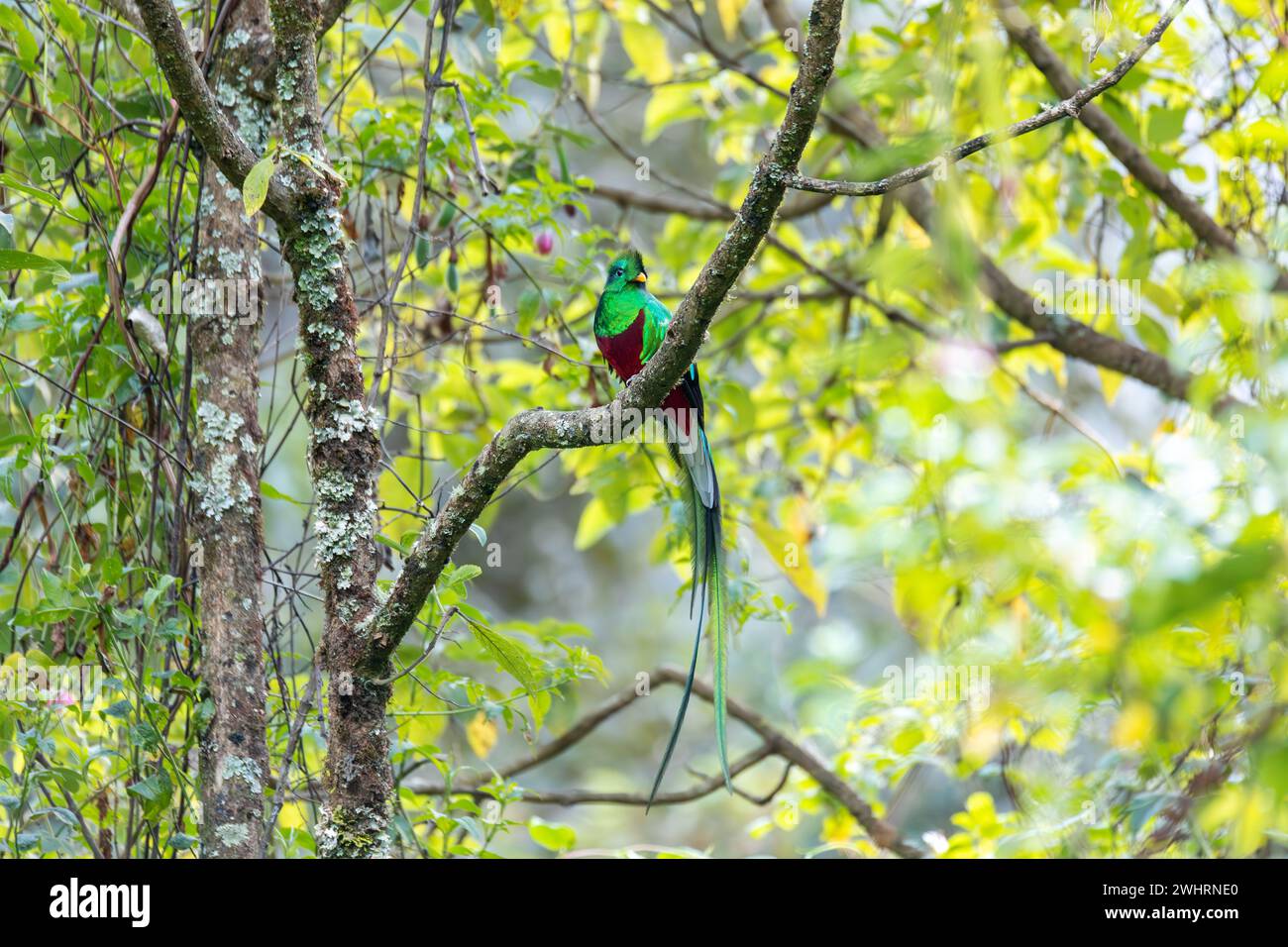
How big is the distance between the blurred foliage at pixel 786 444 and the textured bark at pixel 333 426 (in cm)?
17

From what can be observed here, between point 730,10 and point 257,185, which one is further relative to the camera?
point 730,10

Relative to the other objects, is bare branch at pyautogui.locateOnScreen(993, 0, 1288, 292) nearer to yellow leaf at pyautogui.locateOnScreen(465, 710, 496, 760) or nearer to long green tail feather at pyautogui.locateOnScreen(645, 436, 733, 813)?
long green tail feather at pyautogui.locateOnScreen(645, 436, 733, 813)

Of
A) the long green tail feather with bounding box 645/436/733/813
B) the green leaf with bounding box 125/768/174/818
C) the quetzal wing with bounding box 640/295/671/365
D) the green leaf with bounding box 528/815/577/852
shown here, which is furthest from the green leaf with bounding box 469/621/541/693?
the quetzal wing with bounding box 640/295/671/365

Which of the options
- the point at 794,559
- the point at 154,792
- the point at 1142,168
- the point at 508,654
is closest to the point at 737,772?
the point at 794,559

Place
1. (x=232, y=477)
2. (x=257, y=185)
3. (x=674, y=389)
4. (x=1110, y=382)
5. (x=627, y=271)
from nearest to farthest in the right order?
(x=257, y=185)
(x=232, y=477)
(x=674, y=389)
(x=627, y=271)
(x=1110, y=382)

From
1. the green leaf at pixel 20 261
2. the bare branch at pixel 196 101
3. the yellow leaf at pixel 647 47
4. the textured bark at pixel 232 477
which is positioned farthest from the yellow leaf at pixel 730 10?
the green leaf at pixel 20 261

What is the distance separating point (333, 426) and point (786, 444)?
8.74 ft

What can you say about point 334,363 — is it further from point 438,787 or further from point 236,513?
point 438,787

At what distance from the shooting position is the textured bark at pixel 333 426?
1807 millimetres

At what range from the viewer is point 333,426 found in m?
1.86

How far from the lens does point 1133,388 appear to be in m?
6.38

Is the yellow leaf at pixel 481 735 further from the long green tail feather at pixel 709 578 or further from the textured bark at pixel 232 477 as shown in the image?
the textured bark at pixel 232 477

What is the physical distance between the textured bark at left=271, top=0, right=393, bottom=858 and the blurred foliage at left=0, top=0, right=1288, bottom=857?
171 millimetres

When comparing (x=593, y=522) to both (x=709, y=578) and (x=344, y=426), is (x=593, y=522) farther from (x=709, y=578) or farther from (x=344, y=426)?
(x=344, y=426)
